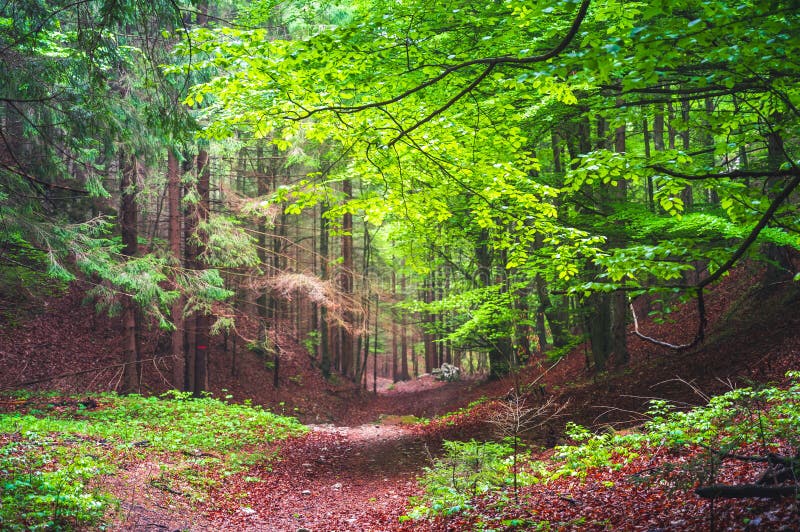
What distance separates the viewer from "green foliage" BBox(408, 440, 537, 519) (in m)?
6.13

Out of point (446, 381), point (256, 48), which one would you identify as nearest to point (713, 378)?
point (256, 48)

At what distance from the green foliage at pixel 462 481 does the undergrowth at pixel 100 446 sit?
3.59 m

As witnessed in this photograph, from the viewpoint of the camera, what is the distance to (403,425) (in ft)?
53.9

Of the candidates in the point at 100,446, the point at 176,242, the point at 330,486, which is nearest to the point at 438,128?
the point at 330,486

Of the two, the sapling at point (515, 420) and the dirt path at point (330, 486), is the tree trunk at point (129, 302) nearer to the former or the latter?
the dirt path at point (330, 486)

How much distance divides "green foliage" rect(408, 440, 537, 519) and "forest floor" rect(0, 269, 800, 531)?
0.25m

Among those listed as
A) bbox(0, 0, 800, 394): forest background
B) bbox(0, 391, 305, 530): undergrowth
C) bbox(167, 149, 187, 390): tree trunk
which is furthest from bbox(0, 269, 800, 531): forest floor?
bbox(0, 0, 800, 394): forest background

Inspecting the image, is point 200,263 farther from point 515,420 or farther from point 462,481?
point 515,420

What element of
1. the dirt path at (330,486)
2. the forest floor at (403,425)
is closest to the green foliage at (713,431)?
the forest floor at (403,425)

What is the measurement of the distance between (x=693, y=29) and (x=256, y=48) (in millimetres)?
4650

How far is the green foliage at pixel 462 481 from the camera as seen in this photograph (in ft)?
20.1

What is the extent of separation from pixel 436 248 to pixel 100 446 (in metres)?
10.6

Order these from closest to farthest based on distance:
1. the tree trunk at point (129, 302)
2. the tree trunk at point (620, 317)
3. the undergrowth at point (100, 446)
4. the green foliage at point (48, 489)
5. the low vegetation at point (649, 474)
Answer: the low vegetation at point (649, 474)
the green foliage at point (48, 489)
the undergrowth at point (100, 446)
the tree trunk at point (620, 317)
the tree trunk at point (129, 302)

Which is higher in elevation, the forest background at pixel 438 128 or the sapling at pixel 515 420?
the forest background at pixel 438 128
